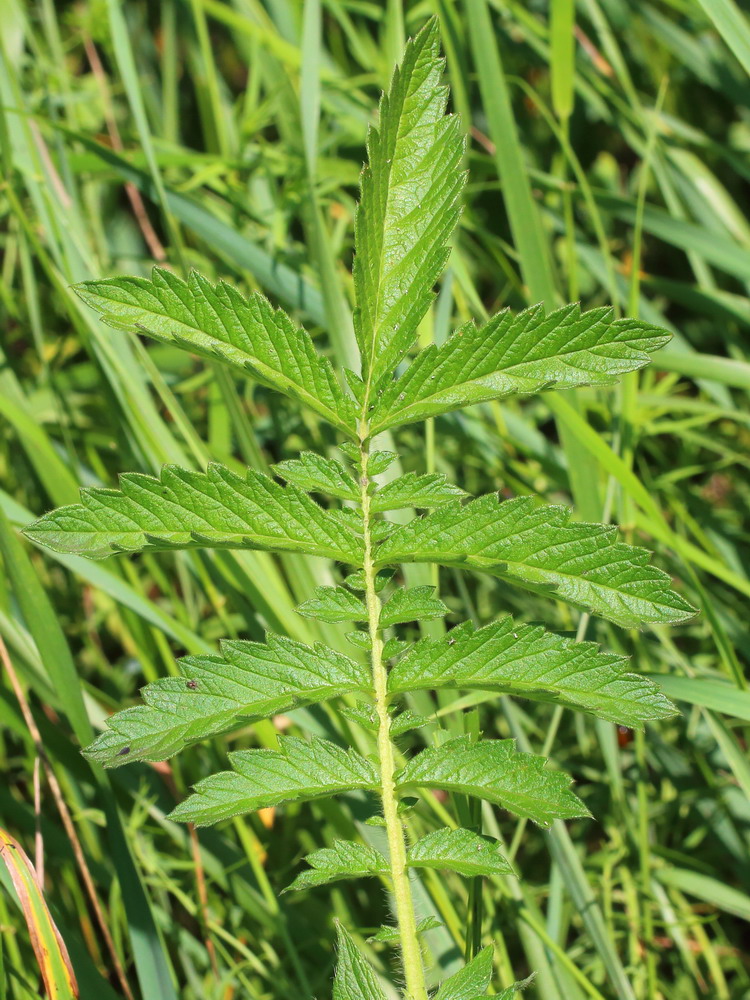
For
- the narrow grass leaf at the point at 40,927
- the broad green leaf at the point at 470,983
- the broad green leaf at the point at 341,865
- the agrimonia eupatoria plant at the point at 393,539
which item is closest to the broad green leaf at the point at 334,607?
the agrimonia eupatoria plant at the point at 393,539

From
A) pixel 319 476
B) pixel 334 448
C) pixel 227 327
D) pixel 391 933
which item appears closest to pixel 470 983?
pixel 391 933

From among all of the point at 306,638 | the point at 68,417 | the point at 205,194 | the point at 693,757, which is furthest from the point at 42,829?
the point at 205,194

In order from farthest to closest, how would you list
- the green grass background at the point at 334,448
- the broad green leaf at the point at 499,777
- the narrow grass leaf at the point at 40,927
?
the green grass background at the point at 334,448 < the narrow grass leaf at the point at 40,927 < the broad green leaf at the point at 499,777

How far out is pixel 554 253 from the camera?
7.16ft

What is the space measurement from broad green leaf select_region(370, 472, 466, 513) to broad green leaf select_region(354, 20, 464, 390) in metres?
0.12

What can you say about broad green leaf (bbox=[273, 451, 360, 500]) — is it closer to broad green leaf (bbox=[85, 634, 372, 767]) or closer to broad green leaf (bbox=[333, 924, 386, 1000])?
broad green leaf (bbox=[85, 634, 372, 767])

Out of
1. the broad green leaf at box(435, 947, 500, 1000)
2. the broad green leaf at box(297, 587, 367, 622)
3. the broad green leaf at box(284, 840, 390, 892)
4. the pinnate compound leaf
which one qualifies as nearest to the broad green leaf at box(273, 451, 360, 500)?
the broad green leaf at box(297, 587, 367, 622)

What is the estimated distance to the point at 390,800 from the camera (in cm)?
98

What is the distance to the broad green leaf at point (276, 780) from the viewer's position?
3.02 ft

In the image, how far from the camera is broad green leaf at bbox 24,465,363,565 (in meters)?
0.95

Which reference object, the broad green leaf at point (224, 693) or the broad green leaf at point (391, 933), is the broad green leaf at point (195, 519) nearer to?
the broad green leaf at point (224, 693)

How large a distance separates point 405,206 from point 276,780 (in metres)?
0.62

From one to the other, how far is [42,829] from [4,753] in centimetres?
30

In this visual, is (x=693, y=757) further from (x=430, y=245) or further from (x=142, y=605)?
(x=430, y=245)
